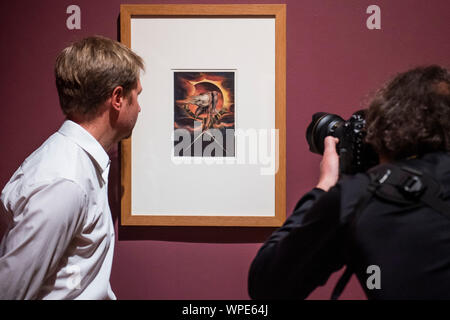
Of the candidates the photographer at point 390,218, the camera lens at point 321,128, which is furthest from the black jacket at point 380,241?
the camera lens at point 321,128

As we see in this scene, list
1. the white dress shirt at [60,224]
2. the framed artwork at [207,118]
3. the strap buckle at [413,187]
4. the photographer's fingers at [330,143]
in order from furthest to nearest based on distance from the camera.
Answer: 1. the framed artwork at [207,118]
2. the photographer's fingers at [330,143]
3. the white dress shirt at [60,224]
4. the strap buckle at [413,187]

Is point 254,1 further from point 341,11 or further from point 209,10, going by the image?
point 341,11

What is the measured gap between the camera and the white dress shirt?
67cm

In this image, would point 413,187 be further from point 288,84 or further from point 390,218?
point 288,84

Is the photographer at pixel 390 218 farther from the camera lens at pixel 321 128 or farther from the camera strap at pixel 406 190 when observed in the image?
the camera lens at pixel 321 128

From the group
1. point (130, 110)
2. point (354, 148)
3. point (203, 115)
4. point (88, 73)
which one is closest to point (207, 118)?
point (203, 115)

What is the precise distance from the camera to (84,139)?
81 cm

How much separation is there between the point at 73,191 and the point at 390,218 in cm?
56

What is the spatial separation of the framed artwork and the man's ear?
204 mm

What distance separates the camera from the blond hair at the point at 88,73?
2.70 ft

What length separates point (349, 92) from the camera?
1094 mm

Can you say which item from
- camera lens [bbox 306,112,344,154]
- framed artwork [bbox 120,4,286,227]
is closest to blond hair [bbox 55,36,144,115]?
framed artwork [bbox 120,4,286,227]

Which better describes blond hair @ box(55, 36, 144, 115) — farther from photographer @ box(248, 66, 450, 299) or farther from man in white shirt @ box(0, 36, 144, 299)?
photographer @ box(248, 66, 450, 299)

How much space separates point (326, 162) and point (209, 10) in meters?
0.60
